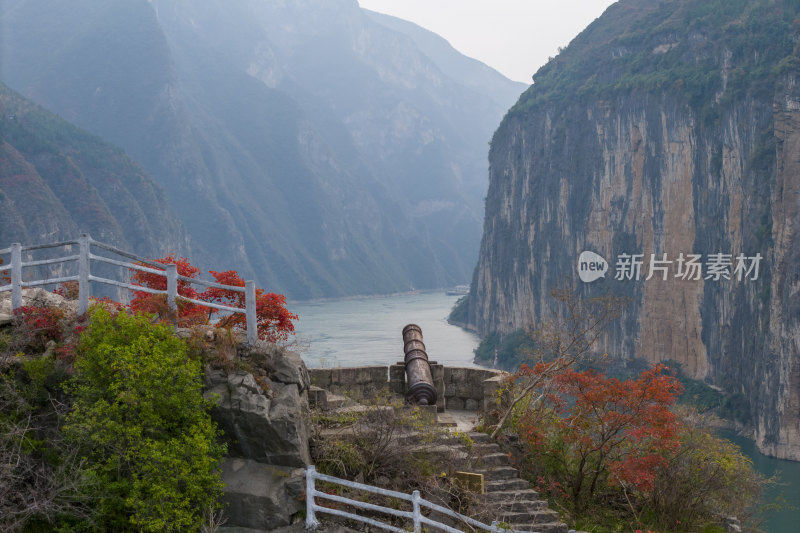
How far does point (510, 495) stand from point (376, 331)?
272 feet

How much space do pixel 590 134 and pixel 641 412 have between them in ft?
278

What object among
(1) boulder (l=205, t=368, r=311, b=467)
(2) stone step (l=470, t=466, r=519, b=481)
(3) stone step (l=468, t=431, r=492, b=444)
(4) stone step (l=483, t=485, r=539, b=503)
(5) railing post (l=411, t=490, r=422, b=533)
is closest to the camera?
A: (5) railing post (l=411, t=490, r=422, b=533)

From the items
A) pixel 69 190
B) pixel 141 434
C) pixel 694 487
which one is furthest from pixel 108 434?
pixel 69 190

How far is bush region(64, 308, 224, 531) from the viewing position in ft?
31.1

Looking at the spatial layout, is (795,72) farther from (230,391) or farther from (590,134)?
A: (230,391)

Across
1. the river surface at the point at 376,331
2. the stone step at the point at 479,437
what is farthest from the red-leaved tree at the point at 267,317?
the river surface at the point at 376,331

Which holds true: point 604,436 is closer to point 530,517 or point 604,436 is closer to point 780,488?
point 530,517

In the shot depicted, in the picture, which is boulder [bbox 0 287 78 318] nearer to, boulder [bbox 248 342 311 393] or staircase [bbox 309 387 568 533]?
boulder [bbox 248 342 311 393]

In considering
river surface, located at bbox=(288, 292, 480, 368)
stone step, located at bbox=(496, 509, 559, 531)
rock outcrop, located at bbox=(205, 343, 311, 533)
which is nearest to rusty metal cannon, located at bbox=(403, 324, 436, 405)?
stone step, located at bbox=(496, 509, 559, 531)

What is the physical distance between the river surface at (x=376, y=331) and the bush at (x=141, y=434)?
42946 millimetres

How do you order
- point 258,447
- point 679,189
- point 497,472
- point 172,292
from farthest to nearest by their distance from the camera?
point 679,189, point 497,472, point 172,292, point 258,447

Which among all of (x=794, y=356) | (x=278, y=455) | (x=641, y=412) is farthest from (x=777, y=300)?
(x=278, y=455)

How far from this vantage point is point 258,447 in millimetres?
10711

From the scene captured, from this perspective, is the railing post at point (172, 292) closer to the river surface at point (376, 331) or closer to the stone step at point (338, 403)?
the stone step at point (338, 403)
